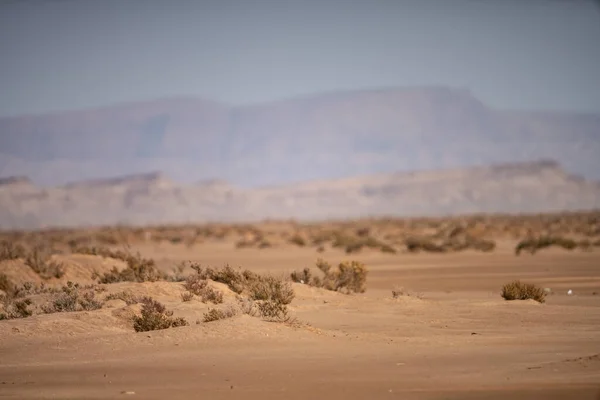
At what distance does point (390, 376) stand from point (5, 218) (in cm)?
10302

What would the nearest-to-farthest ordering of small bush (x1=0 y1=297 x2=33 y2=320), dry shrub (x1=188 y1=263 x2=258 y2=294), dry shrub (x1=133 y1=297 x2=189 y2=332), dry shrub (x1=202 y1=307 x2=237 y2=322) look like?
dry shrub (x1=133 y1=297 x2=189 y2=332), dry shrub (x1=202 y1=307 x2=237 y2=322), small bush (x1=0 y1=297 x2=33 y2=320), dry shrub (x1=188 y1=263 x2=258 y2=294)

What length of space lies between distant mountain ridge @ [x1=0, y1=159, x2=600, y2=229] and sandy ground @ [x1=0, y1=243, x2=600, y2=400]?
10757cm

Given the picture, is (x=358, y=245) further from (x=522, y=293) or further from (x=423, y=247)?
(x=522, y=293)

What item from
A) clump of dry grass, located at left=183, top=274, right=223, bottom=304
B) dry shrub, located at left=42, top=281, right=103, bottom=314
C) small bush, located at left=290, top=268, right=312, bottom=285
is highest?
small bush, located at left=290, top=268, right=312, bottom=285

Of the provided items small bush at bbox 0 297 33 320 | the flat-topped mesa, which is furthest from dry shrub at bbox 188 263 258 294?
the flat-topped mesa

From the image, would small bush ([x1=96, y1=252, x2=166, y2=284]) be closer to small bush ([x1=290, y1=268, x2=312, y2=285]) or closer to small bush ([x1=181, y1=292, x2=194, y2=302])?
small bush ([x1=290, y1=268, x2=312, y2=285])

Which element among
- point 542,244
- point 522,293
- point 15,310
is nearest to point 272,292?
point 15,310

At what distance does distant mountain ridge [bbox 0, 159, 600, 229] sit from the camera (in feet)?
431

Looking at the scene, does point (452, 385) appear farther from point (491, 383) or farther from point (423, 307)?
point (423, 307)

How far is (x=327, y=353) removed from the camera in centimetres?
1386

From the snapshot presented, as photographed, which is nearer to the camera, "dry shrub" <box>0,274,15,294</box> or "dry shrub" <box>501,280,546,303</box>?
"dry shrub" <box>501,280,546,303</box>

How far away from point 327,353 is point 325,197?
439 ft

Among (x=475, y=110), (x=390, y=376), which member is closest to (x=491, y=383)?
(x=390, y=376)

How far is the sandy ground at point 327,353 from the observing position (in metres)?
11.4
